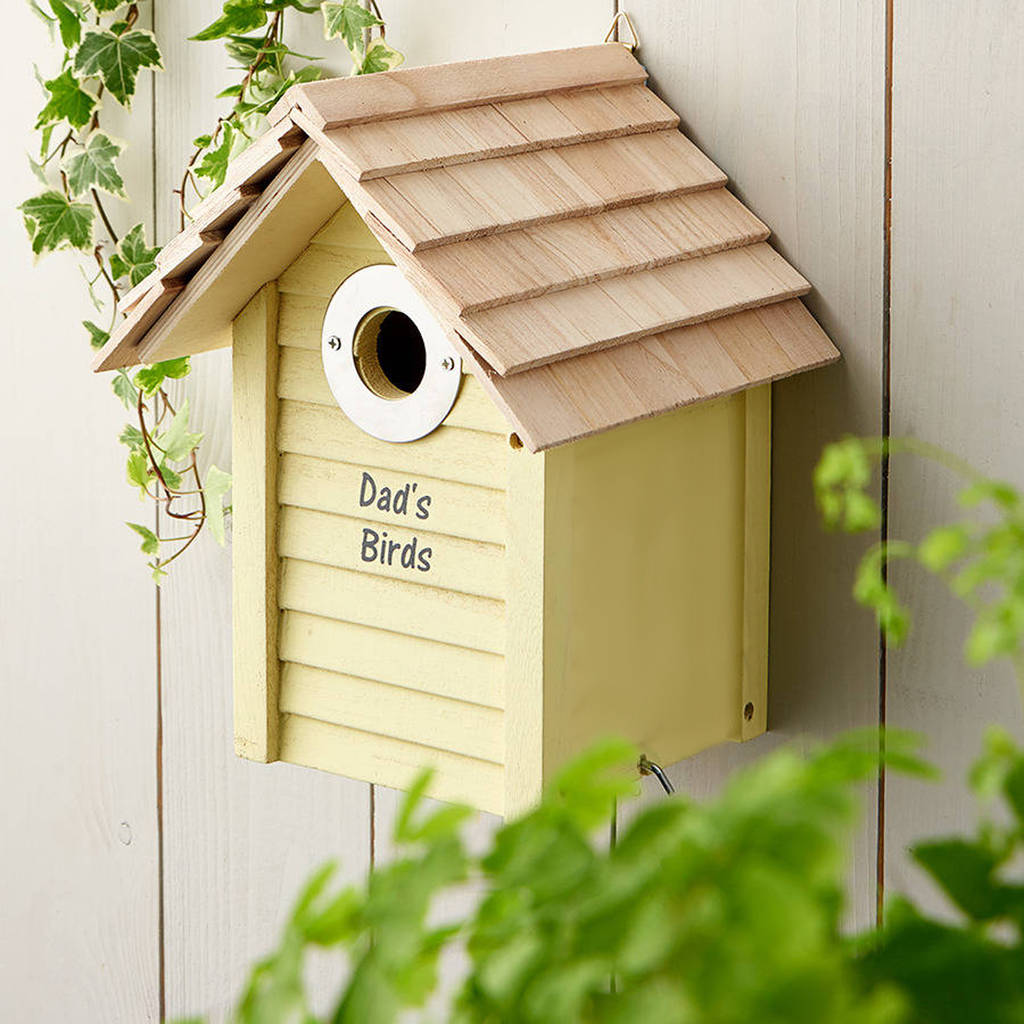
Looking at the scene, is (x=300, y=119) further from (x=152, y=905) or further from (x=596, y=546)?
(x=152, y=905)

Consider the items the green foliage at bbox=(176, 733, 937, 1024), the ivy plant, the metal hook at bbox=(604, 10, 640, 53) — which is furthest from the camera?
the ivy plant

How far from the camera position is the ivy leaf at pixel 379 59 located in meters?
0.94

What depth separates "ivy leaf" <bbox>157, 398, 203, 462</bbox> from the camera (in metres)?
1.10

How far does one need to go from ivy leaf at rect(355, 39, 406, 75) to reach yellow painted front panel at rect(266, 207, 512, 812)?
185mm

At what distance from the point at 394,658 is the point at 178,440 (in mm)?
368

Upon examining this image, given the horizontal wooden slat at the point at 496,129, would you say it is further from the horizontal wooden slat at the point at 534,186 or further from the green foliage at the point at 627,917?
the green foliage at the point at 627,917

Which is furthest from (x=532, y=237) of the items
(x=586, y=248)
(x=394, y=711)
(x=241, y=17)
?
(x=241, y=17)

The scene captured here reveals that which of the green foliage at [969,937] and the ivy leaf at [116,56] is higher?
the ivy leaf at [116,56]

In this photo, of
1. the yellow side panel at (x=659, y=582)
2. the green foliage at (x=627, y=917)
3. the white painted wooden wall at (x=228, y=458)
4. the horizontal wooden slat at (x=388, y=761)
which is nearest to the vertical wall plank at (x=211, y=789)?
the white painted wooden wall at (x=228, y=458)

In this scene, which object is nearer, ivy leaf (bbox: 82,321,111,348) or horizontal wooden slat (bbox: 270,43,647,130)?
horizontal wooden slat (bbox: 270,43,647,130)

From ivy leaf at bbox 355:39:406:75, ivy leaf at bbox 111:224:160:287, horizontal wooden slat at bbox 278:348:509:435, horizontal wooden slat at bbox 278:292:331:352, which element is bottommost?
horizontal wooden slat at bbox 278:348:509:435

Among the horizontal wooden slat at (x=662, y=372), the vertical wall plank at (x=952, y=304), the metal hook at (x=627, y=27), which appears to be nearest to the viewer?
the horizontal wooden slat at (x=662, y=372)

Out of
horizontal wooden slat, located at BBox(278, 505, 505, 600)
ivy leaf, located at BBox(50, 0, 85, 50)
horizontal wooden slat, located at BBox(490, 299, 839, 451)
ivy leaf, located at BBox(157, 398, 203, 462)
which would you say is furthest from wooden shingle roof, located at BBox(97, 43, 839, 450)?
ivy leaf, located at BBox(50, 0, 85, 50)

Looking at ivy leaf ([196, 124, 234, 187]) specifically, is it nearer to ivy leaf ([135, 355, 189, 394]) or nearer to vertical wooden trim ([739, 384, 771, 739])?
ivy leaf ([135, 355, 189, 394])
